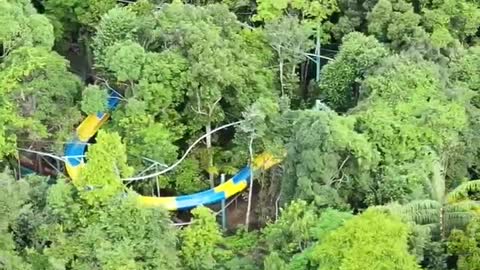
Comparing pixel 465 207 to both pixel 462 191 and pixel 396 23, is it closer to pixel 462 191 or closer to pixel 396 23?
pixel 462 191

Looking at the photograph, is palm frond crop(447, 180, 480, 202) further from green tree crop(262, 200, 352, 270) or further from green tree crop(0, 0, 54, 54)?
green tree crop(0, 0, 54, 54)

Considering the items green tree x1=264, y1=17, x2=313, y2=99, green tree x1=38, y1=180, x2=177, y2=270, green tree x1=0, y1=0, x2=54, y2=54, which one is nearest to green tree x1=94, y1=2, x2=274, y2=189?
green tree x1=264, y1=17, x2=313, y2=99

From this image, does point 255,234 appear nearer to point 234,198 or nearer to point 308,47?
point 234,198

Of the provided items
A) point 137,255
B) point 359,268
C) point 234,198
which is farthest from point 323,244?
point 234,198

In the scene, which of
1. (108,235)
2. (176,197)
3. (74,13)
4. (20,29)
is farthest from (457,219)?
(74,13)

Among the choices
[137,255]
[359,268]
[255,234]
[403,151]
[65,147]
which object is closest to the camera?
[359,268]
